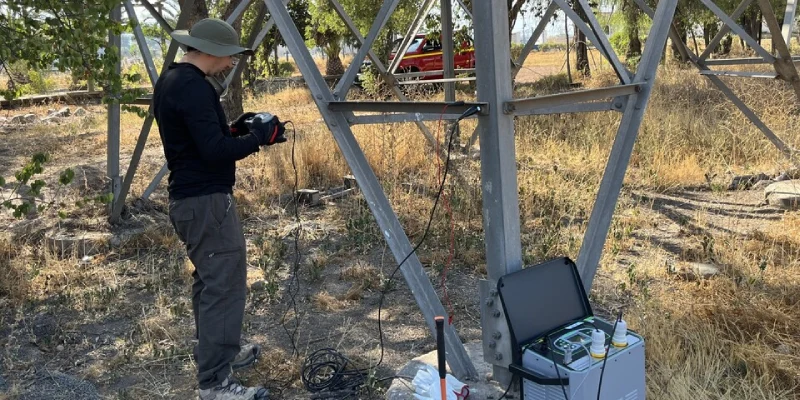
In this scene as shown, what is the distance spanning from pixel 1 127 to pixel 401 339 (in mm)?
12273

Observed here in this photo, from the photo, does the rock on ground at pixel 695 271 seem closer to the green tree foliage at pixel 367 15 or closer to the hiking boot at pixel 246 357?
the hiking boot at pixel 246 357

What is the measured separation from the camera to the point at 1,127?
523 inches

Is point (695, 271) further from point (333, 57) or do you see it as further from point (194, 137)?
point (333, 57)

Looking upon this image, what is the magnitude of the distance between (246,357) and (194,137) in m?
1.49

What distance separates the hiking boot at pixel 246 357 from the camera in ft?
12.7

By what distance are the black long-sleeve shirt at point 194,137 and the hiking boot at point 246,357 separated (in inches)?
43.4

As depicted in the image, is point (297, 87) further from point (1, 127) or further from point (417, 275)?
point (417, 275)

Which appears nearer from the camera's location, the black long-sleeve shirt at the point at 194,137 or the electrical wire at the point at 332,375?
the black long-sleeve shirt at the point at 194,137

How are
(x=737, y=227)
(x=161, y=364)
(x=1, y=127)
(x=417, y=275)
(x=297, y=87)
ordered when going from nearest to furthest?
(x=417, y=275), (x=161, y=364), (x=737, y=227), (x=1, y=127), (x=297, y=87)

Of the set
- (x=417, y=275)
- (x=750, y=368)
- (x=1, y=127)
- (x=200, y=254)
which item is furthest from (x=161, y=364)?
(x=1, y=127)

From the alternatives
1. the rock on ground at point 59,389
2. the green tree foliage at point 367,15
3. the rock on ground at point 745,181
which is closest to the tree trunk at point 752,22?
the green tree foliage at point 367,15

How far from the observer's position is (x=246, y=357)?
12.9ft

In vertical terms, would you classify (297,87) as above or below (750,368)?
above

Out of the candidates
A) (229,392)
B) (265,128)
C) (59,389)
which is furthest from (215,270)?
(59,389)
